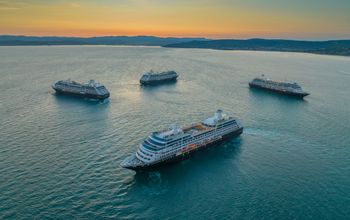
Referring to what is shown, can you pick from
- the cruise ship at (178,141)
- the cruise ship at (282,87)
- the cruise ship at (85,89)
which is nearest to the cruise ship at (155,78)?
the cruise ship at (85,89)

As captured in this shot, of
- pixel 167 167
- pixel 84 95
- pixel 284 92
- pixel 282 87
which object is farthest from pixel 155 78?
pixel 167 167

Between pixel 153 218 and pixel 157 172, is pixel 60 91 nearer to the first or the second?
pixel 157 172

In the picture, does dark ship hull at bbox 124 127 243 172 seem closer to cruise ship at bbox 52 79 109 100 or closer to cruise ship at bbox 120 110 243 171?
cruise ship at bbox 120 110 243 171

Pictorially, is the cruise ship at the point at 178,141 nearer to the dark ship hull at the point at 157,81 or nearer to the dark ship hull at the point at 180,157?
the dark ship hull at the point at 180,157

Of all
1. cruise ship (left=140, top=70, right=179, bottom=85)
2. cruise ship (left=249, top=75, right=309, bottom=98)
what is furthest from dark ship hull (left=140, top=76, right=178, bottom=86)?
cruise ship (left=249, top=75, right=309, bottom=98)

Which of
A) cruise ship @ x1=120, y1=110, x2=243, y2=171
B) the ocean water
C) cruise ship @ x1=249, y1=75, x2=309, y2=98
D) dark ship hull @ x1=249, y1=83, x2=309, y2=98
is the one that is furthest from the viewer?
cruise ship @ x1=249, y1=75, x2=309, y2=98

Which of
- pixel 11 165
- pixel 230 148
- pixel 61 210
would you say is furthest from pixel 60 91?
pixel 61 210
